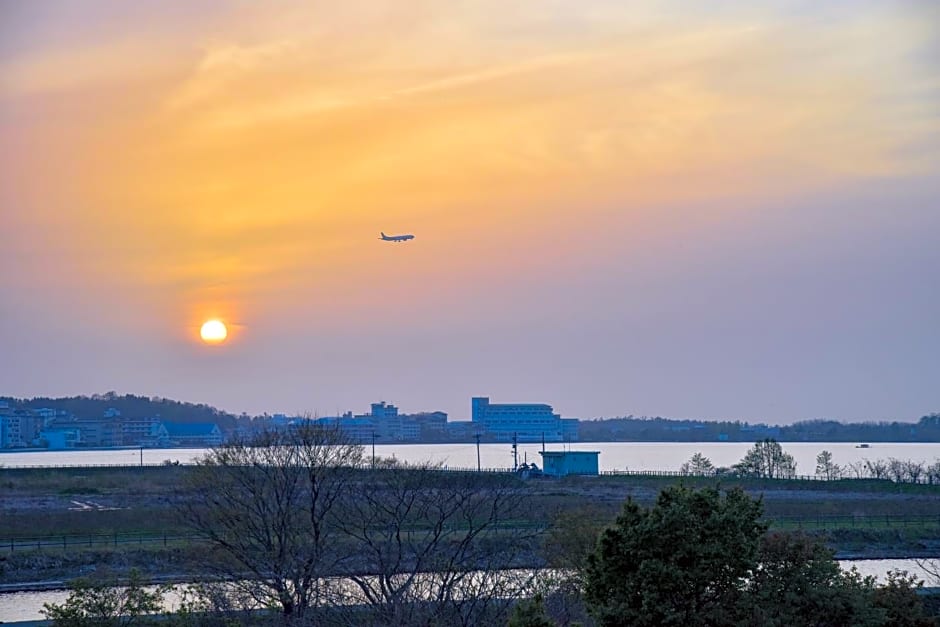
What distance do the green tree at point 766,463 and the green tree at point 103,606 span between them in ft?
237

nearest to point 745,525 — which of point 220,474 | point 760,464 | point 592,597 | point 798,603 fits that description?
point 798,603

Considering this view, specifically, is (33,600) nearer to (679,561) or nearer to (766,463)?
(679,561)

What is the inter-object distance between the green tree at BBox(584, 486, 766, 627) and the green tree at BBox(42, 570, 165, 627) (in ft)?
38.3

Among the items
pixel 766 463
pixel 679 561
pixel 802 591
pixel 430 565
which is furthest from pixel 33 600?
pixel 766 463

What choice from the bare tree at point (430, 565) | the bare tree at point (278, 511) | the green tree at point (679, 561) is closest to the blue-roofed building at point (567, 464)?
the bare tree at point (430, 565)

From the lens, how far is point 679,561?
18.6 meters

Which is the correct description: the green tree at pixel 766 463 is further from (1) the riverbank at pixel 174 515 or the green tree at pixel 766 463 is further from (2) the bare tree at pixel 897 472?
(2) the bare tree at pixel 897 472

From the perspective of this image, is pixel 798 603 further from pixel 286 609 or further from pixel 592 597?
pixel 286 609

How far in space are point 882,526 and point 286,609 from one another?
43.0m

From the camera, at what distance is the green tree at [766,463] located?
91062 millimetres

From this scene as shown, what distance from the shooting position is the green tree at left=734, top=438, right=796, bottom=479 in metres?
91.1

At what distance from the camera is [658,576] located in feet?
60.5

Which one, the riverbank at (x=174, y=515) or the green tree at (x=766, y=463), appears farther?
the green tree at (x=766, y=463)

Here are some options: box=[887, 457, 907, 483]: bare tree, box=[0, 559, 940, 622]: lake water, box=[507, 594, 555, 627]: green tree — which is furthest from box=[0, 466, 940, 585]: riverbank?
box=[507, 594, 555, 627]: green tree
